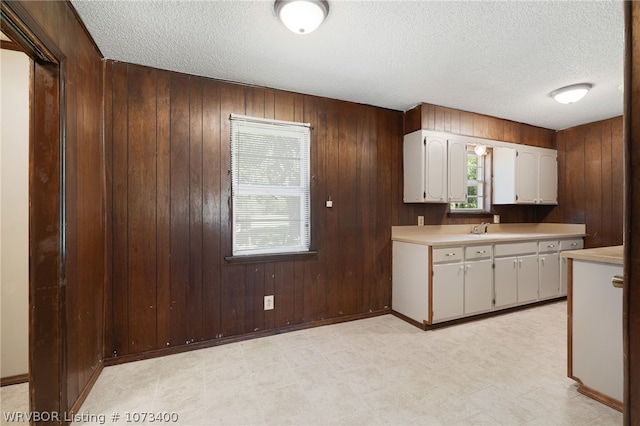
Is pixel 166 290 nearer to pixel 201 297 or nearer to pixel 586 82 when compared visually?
pixel 201 297

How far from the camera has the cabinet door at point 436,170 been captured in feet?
11.0

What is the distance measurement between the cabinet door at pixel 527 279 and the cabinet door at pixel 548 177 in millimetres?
1096

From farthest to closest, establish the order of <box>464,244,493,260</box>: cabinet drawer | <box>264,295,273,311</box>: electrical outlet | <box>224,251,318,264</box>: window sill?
<box>464,244,493,260</box>: cabinet drawer, <box>264,295,273,311</box>: electrical outlet, <box>224,251,318,264</box>: window sill

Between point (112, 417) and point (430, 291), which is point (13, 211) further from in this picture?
point (430, 291)

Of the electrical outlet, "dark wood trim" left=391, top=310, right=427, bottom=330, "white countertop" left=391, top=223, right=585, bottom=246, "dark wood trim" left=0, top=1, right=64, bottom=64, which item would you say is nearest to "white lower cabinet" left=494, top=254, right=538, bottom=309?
"white countertop" left=391, top=223, right=585, bottom=246

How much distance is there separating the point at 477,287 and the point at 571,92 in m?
2.10

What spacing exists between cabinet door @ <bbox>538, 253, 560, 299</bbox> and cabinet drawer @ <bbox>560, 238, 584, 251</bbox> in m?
0.19

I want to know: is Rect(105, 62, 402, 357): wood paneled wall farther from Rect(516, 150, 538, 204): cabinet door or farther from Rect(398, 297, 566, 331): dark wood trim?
Rect(516, 150, 538, 204): cabinet door

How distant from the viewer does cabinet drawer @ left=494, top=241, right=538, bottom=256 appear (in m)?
3.38

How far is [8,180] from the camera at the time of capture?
203cm

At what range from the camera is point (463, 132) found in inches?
142

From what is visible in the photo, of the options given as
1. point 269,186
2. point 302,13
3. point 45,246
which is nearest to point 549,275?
point 269,186

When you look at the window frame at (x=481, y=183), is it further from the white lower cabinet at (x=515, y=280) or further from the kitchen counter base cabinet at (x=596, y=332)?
the kitchen counter base cabinet at (x=596, y=332)

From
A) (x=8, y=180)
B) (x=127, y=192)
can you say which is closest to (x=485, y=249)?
(x=127, y=192)
